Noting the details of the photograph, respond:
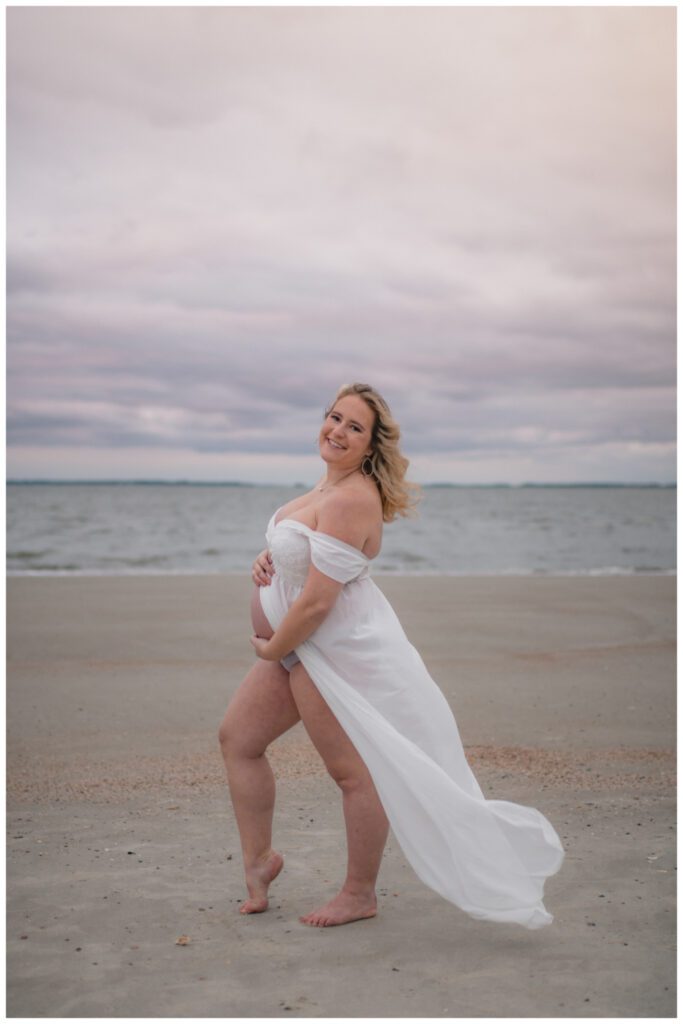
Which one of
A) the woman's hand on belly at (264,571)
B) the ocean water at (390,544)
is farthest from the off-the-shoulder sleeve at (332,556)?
the ocean water at (390,544)

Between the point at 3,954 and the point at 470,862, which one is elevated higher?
the point at 470,862

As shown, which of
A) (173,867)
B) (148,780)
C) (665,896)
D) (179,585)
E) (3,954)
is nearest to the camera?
(3,954)

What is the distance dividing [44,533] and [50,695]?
32.6 m

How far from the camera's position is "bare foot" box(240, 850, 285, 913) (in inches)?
164

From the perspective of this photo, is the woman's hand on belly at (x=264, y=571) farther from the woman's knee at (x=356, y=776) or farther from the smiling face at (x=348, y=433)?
the woman's knee at (x=356, y=776)

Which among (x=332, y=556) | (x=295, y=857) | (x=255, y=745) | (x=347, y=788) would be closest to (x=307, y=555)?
(x=332, y=556)

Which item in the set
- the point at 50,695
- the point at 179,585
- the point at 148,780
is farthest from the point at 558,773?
the point at 179,585

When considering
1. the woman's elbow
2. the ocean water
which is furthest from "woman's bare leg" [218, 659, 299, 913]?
the ocean water

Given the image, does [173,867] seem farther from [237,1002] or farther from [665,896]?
[665,896]

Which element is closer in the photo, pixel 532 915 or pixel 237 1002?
pixel 237 1002

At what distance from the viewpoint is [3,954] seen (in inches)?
148

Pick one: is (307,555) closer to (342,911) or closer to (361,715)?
(361,715)

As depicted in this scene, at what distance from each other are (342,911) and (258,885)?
37 centimetres

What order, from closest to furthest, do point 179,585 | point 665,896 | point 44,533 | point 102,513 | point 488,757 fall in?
point 665,896 < point 488,757 < point 179,585 < point 44,533 < point 102,513
